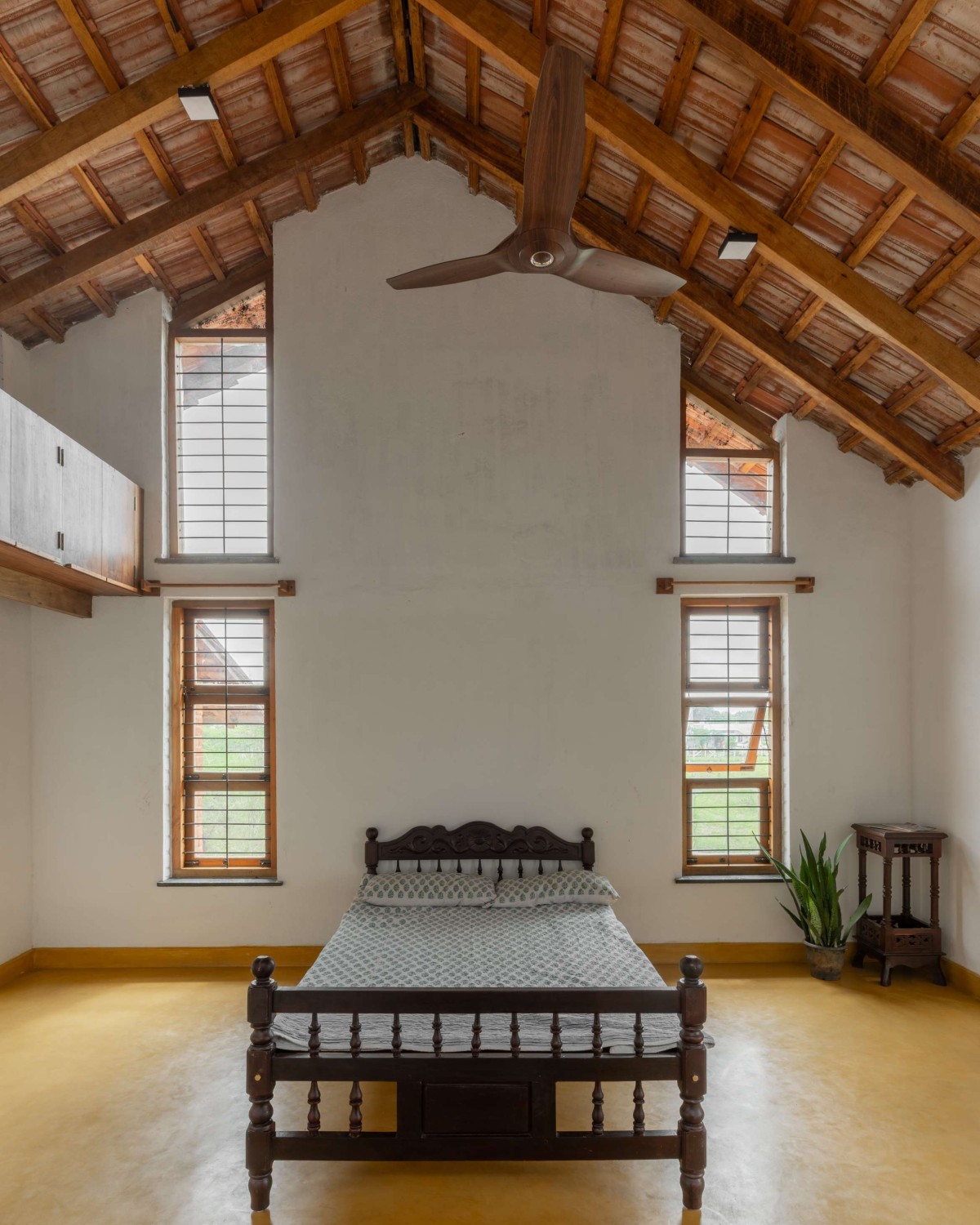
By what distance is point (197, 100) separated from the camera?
4.14 meters

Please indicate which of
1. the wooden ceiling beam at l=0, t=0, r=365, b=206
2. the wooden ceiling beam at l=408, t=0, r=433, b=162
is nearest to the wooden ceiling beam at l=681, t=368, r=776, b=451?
the wooden ceiling beam at l=408, t=0, r=433, b=162

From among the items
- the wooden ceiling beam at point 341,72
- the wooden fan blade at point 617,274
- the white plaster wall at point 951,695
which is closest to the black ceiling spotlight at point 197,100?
the wooden ceiling beam at point 341,72

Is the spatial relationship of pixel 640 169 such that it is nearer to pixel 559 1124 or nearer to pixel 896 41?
pixel 896 41

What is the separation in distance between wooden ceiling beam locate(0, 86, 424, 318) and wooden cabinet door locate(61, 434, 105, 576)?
1.05m

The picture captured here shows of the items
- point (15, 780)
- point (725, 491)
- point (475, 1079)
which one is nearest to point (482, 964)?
point (475, 1079)

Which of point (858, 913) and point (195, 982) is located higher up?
point (858, 913)

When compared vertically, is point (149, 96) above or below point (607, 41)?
below

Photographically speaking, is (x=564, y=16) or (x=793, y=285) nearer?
(x=564, y=16)

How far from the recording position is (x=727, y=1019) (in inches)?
193

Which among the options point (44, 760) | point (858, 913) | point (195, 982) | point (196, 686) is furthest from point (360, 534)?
point (858, 913)

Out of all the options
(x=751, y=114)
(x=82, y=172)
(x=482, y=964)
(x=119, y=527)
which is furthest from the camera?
(x=119, y=527)

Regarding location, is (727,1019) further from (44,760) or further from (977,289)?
(44,760)

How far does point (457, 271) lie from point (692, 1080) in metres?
3.20

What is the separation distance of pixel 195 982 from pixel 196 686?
191 cm
